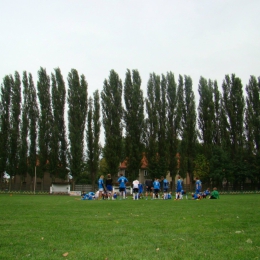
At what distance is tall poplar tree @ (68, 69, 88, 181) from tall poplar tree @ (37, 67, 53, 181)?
3.19m

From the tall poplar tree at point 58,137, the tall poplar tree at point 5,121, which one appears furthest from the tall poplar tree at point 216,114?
the tall poplar tree at point 5,121

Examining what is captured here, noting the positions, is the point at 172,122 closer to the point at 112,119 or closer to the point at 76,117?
the point at 112,119

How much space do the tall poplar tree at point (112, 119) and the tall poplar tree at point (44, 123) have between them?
25.2 feet

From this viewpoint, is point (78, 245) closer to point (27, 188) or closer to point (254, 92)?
point (27, 188)

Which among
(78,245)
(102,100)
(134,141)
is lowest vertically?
(78,245)

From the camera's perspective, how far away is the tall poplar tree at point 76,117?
46.2m

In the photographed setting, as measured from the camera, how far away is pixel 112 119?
48.9m

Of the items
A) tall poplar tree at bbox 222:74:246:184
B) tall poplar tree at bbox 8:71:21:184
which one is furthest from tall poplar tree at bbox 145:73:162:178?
tall poplar tree at bbox 8:71:21:184

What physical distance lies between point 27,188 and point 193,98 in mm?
28537

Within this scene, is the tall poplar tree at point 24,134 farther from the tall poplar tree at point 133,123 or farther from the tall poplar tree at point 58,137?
the tall poplar tree at point 133,123

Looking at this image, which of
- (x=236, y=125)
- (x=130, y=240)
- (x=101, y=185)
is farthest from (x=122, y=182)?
(x=236, y=125)

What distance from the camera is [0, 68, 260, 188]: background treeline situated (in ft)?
156

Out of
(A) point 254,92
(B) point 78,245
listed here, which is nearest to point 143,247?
(B) point 78,245

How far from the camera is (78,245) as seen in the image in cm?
582
